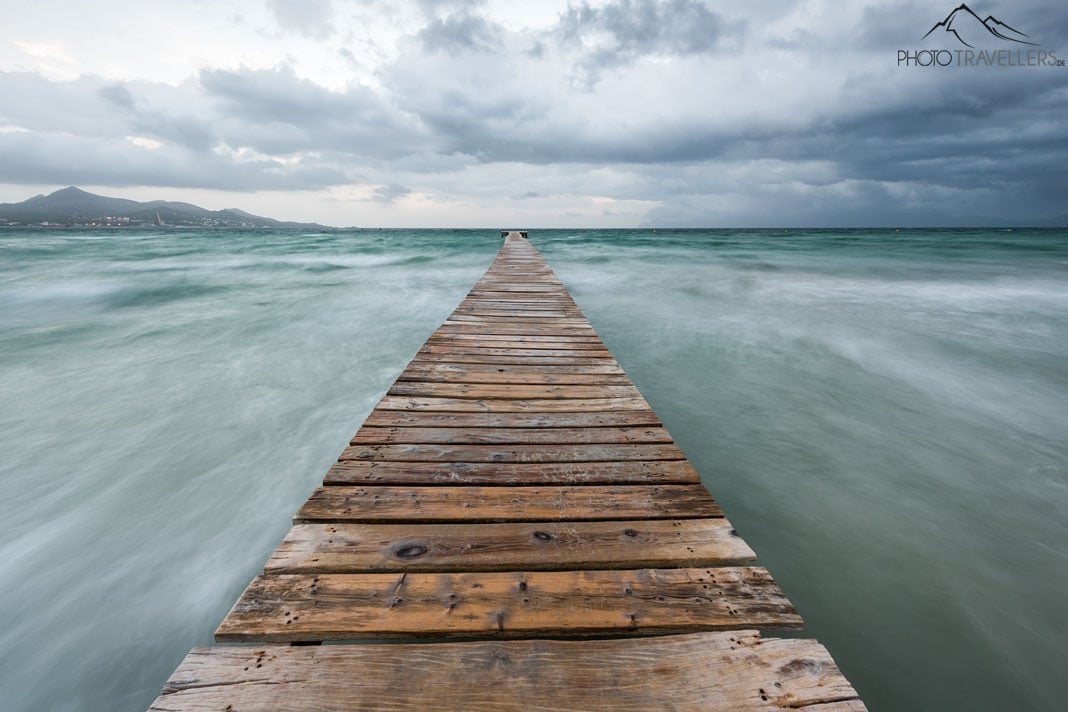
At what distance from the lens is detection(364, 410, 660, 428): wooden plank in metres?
2.58

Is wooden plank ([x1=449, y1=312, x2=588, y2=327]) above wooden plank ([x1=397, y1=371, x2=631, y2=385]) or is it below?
above

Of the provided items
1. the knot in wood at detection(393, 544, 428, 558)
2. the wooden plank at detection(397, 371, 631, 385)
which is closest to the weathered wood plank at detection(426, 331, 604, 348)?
the wooden plank at detection(397, 371, 631, 385)

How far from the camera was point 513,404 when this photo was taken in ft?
9.40

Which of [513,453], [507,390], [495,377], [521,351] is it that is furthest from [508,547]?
[521,351]

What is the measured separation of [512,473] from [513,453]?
0.61 feet

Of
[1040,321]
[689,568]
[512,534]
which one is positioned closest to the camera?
[689,568]

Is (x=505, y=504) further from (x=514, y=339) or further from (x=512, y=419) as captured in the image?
(x=514, y=339)

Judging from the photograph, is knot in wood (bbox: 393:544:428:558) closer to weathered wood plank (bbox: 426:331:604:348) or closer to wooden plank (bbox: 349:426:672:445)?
wooden plank (bbox: 349:426:672:445)

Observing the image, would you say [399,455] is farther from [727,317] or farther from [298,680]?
[727,317]

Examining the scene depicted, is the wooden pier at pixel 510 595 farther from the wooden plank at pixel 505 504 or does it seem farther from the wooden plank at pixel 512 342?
the wooden plank at pixel 512 342

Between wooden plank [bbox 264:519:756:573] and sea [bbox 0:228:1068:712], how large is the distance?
1.11 meters

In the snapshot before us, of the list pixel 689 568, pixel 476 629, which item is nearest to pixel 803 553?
pixel 689 568

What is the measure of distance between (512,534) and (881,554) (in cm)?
237

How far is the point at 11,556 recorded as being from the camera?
2.72 m
